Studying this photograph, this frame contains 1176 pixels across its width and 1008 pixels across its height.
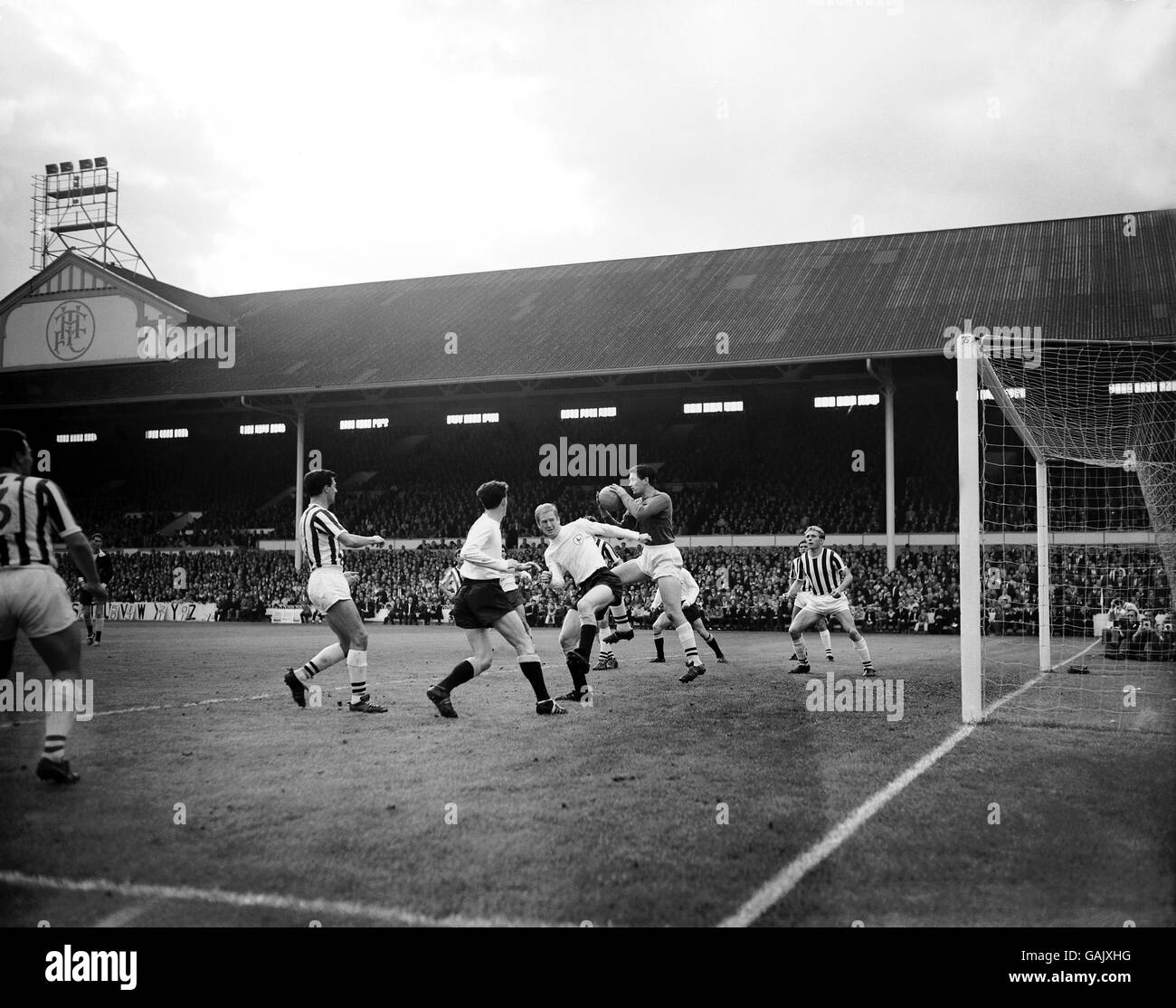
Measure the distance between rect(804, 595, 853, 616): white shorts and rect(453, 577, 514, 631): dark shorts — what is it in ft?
18.1

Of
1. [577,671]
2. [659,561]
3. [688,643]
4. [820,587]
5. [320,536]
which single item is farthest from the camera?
[820,587]

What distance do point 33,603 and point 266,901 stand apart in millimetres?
3086

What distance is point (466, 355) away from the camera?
1265 inches

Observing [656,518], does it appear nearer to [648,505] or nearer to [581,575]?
[648,505]

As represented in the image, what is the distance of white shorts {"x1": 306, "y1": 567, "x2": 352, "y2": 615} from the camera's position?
29.8 feet

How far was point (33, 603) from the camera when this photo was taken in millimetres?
5984

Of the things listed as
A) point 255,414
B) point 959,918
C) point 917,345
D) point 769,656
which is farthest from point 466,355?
point 959,918

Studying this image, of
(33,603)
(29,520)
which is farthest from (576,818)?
(29,520)

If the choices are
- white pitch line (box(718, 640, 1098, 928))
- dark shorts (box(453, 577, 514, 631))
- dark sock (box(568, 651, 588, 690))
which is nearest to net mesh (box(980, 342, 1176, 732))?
white pitch line (box(718, 640, 1098, 928))

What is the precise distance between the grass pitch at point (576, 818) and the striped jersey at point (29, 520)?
1444 mm

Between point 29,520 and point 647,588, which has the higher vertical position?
point 29,520

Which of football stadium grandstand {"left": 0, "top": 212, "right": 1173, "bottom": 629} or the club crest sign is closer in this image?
football stadium grandstand {"left": 0, "top": 212, "right": 1173, "bottom": 629}

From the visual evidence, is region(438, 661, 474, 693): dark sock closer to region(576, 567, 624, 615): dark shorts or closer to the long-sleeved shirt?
the long-sleeved shirt

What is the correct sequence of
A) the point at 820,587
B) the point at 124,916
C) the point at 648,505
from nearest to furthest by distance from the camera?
the point at 124,916 < the point at 648,505 < the point at 820,587
